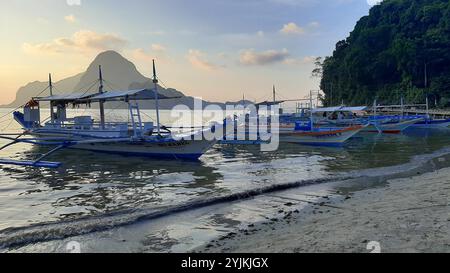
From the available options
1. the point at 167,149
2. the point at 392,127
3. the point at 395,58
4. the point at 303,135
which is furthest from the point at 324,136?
the point at 395,58

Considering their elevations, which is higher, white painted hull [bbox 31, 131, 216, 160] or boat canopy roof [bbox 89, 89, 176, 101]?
boat canopy roof [bbox 89, 89, 176, 101]

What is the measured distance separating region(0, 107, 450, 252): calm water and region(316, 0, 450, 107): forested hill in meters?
53.7

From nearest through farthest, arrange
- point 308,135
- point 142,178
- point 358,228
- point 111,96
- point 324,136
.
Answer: point 358,228 < point 142,178 < point 111,96 < point 324,136 < point 308,135

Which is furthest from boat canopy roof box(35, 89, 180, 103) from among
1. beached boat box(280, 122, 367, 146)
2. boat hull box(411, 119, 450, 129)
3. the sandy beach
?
boat hull box(411, 119, 450, 129)

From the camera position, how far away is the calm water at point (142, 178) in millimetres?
10883

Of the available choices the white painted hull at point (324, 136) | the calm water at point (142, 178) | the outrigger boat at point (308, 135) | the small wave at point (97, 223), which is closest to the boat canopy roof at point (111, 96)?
the calm water at point (142, 178)

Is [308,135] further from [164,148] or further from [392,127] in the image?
[392,127]

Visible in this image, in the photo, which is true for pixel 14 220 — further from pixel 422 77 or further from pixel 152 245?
pixel 422 77

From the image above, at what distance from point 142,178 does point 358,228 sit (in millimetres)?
10224

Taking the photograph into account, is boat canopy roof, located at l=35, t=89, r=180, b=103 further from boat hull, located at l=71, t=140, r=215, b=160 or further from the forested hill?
the forested hill

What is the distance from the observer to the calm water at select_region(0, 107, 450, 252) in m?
10.9

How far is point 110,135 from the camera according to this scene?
928 inches
